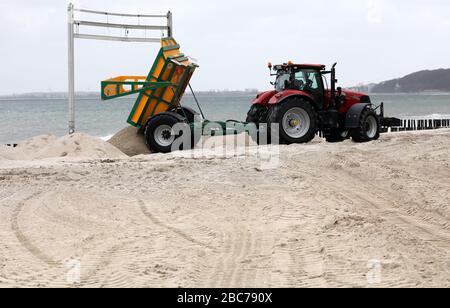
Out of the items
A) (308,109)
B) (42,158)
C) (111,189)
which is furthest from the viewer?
(308,109)

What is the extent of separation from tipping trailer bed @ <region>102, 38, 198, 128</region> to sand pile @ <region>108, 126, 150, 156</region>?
0.50 m

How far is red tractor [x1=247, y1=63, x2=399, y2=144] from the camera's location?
13648 mm

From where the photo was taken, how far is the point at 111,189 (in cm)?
869

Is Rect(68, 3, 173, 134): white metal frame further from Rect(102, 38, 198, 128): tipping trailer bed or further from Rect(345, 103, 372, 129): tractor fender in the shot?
Rect(345, 103, 372, 129): tractor fender

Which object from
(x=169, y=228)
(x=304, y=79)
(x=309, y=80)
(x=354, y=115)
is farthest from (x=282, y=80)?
(x=169, y=228)

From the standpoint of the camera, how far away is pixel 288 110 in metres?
13.6

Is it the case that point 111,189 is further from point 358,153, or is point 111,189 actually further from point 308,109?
point 308,109

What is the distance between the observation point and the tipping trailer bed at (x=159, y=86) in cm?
1402

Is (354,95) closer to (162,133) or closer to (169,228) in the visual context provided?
(162,133)
